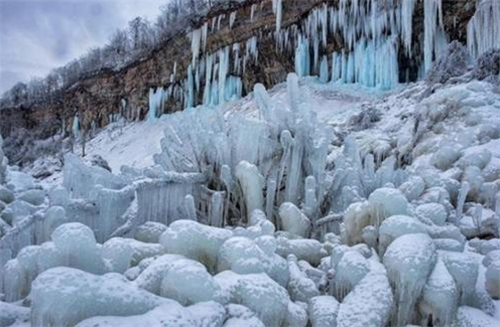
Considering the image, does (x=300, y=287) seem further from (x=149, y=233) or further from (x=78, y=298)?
(x=78, y=298)

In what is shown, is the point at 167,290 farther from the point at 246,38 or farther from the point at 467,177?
the point at 246,38

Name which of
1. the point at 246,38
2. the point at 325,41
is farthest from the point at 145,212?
the point at 246,38

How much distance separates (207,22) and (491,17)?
14.7 metres

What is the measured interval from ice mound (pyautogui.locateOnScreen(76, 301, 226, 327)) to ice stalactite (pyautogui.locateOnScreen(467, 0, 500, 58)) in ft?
44.3

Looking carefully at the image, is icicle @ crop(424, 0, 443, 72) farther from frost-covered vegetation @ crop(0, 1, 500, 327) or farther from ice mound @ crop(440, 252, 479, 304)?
ice mound @ crop(440, 252, 479, 304)

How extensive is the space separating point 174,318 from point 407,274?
1.80 m

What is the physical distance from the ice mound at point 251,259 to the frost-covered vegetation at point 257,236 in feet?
0.04

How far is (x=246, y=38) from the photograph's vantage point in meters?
25.4

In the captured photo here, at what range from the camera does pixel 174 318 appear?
10.3ft

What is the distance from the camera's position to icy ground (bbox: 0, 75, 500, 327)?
3.40m

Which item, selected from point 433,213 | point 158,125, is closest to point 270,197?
point 433,213

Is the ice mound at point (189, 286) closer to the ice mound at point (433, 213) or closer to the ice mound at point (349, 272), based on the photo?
the ice mound at point (349, 272)

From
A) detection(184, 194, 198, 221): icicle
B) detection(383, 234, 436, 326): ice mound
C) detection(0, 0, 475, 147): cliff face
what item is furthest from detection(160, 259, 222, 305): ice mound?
detection(0, 0, 475, 147): cliff face

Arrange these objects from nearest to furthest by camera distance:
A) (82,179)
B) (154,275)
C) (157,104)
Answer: (154,275) → (82,179) → (157,104)
